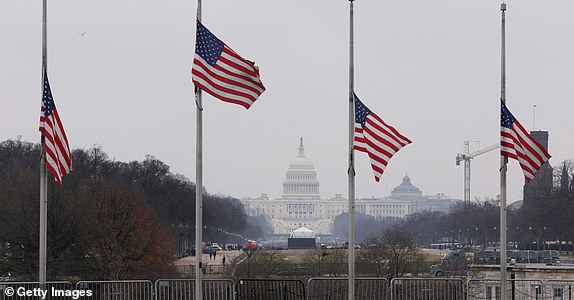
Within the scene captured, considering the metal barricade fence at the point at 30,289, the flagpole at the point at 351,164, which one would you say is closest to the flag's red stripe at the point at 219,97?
the flagpole at the point at 351,164

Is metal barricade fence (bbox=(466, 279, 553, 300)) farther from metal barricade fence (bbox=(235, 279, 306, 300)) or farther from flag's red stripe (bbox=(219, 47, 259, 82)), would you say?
flag's red stripe (bbox=(219, 47, 259, 82))

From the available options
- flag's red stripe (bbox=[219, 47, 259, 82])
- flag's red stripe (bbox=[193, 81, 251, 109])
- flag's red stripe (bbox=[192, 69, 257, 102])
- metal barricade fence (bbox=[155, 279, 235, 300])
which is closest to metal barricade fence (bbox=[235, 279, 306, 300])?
metal barricade fence (bbox=[155, 279, 235, 300])

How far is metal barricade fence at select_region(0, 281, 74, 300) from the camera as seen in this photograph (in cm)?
3697

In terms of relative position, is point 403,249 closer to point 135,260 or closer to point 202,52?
point 135,260

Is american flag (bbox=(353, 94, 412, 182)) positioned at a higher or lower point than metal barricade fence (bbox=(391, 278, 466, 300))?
higher

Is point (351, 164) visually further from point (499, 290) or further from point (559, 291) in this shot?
point (559, 291)

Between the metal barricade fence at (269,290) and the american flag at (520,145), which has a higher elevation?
the american flag at (520,145)

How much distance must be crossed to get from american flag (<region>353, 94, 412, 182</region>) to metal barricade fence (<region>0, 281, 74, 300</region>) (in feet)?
34.4

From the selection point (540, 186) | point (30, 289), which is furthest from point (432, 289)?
point (540, 186)

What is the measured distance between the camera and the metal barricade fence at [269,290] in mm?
39281

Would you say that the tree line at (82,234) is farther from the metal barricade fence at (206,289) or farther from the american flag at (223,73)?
the american flag at (223,73)

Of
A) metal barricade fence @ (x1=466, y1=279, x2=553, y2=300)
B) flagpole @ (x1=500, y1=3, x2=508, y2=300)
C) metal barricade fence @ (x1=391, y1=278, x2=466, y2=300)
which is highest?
flagpole @ (x1=500, y1=3, x2=508, y2=300)

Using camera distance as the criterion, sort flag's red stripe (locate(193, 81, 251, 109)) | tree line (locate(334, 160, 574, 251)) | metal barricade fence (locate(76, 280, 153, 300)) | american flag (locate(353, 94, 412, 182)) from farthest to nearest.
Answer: tree line (locate(334, 160, 574, 251)) → metal barricade fence (locate(76, 280, 153, 300)) → american flag (locate(353, 94, 412, 182)) → flag's red stripe (locate(193, 81, 251, 109))

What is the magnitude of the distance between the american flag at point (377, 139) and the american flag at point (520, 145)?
2.40m
